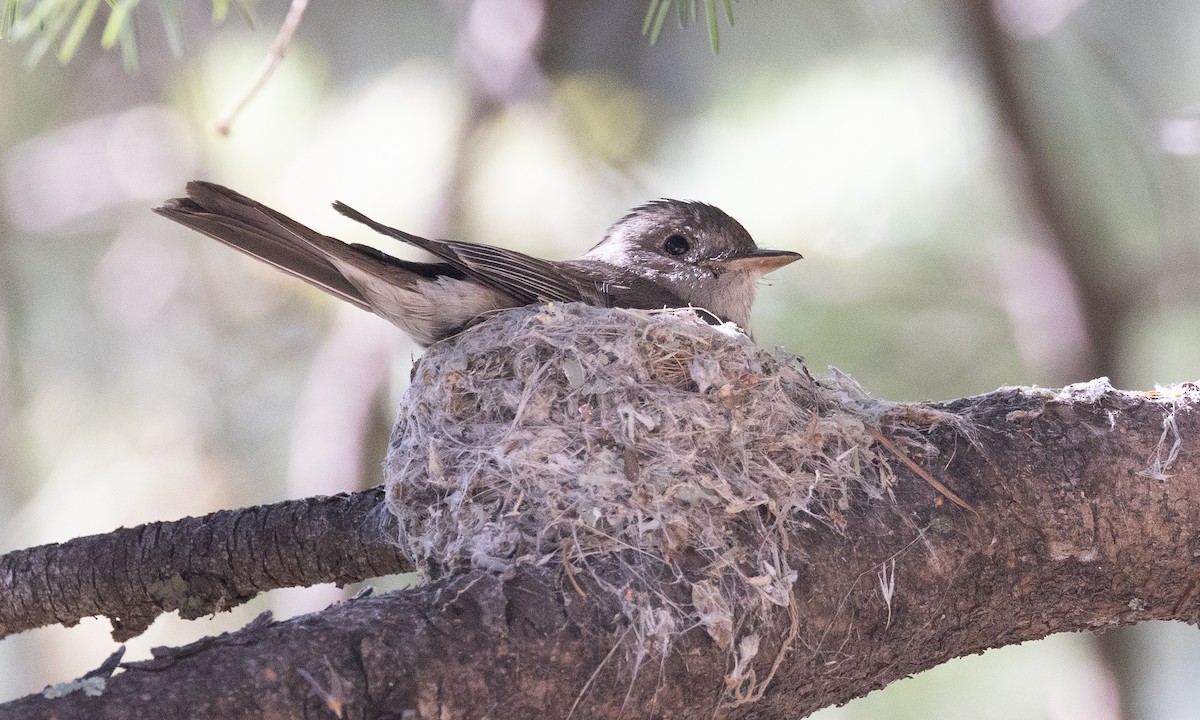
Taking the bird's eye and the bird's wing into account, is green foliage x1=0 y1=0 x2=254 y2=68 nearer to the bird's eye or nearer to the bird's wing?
the bird's wing

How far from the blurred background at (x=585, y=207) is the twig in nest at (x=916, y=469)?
2.48 meters

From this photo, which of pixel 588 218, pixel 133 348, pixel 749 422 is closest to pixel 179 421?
pixel 133 348

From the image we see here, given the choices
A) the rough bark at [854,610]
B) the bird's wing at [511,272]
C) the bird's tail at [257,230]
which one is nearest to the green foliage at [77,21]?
the bird's tail at [257,230]

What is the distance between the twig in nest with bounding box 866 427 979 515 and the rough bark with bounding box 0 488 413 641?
1161 millimetres

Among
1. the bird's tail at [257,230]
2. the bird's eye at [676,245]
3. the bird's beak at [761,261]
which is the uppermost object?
the bird's eye at [676,245]

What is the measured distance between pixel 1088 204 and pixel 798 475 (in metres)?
3.05

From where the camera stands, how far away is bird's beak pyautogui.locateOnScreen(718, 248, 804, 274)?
3.64 metres

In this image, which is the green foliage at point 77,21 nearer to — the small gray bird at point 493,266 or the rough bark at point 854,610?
the small gray bird at point 493,266

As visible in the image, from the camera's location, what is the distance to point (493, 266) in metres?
3.16

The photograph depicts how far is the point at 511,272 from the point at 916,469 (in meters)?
1.42

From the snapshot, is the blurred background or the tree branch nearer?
the tree branch

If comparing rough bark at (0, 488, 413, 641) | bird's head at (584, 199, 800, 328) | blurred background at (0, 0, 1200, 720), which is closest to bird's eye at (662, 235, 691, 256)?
bird's head at (584, 199, 800, 328)

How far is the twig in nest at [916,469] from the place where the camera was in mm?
2152

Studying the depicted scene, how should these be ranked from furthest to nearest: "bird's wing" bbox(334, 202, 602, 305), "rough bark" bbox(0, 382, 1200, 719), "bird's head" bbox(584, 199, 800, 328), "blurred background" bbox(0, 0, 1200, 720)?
"blurred background" bbox(0, 0, 1200, 720)
"bird's head" bbox(584, 199, 800, 328)
"bird's wing" bbox(334, 202, 602, 305)
"rough bark" bbox(0, 382, 1200, 719)
